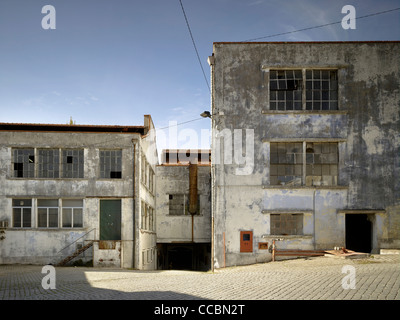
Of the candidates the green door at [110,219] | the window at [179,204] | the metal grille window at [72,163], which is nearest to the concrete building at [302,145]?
the green door at [110,219]

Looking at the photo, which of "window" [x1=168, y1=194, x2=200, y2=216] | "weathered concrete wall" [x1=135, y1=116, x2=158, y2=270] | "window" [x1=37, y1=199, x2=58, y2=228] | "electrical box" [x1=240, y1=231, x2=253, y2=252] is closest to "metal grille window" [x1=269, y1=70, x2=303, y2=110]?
"electrical box" [x1=240, y1=231, x2=253, y2=252]

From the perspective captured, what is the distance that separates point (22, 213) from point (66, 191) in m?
2.80

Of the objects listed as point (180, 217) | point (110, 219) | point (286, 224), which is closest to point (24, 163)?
point (110, 219)

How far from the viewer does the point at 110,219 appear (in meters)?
23.0

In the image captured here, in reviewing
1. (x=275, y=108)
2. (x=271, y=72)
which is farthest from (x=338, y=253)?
(x=271, y=72)

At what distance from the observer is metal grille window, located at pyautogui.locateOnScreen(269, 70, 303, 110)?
66.9ft

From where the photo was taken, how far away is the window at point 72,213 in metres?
22.9

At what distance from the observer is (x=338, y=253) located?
1822cm

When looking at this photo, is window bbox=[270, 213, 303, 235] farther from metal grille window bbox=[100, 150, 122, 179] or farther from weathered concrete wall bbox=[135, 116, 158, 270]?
metal grille window bbox=[100, 150, 122, 179]

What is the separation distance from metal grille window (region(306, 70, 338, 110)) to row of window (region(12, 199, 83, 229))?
14.1m

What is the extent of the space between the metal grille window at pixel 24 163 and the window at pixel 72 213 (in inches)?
105

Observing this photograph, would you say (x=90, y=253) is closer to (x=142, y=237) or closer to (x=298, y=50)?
(x=142, y=237)

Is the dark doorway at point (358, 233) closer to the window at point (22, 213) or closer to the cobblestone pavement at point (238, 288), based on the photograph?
the cobblestone pavement at point (238, 288)

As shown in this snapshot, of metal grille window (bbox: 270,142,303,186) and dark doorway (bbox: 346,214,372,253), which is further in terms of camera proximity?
dark doorway (bbox: 346,214,372,253)
